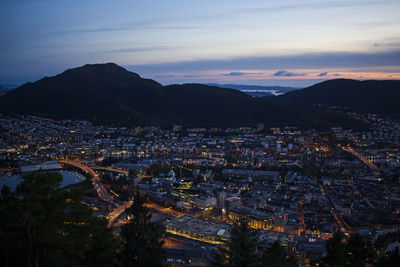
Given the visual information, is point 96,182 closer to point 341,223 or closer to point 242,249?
point 341,223

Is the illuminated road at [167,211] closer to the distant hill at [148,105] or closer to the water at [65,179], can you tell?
Result: the water at [65,179]

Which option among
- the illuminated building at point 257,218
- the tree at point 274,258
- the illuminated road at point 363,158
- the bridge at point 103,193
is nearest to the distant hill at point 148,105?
the illuminated road at point 363,158

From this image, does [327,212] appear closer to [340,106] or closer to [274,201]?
[274,201]

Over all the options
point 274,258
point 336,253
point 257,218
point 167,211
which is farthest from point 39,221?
point 167,211

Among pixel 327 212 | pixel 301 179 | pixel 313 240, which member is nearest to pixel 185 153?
pixel 301 179

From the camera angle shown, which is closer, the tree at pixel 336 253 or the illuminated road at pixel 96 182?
the tree at pixel 336 253

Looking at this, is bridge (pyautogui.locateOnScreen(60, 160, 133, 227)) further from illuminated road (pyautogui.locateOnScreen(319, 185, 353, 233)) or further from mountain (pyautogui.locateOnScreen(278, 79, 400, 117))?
mountain (pyautogui.locateOnScreen(278, 79, 400, 117))
